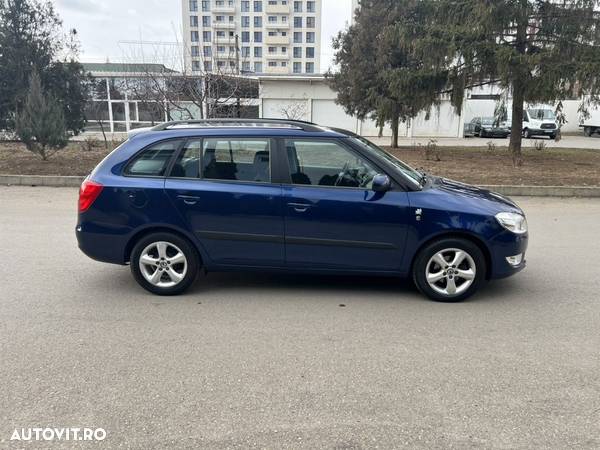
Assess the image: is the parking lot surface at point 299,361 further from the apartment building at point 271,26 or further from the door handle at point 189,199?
the apartment building at point 271,26

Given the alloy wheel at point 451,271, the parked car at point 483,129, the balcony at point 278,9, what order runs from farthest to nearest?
the balcony at point 278,9 → the parked car at point 483,129 → the alloy wheel at point 451,271

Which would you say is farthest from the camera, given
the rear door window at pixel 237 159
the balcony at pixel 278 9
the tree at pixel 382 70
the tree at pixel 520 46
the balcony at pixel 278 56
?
the balcony at pixel 278 56

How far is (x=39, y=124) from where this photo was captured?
13.5m

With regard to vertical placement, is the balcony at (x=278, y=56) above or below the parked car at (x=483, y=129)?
above

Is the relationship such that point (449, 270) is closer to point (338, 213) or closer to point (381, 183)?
point (381, 183)

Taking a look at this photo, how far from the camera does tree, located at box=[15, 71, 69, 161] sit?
13.5 meters

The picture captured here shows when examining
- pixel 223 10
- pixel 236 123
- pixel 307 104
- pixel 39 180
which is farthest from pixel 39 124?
pixel 223 10

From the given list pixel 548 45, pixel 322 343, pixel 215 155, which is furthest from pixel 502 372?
pixel 548 45

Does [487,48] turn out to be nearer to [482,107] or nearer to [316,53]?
[482,107]

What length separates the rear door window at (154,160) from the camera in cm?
464

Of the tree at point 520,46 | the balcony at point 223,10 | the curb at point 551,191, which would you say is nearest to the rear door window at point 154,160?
the curb at point 551,191

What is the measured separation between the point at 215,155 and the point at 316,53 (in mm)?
100968

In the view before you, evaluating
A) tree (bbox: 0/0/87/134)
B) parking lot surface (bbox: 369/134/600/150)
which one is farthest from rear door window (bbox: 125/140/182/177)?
parking lot surface (bbox: 369/134/600/150)

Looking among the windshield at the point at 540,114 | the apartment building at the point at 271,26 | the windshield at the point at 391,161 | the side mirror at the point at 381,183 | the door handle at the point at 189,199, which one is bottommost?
the door handle at the point at 189,199
